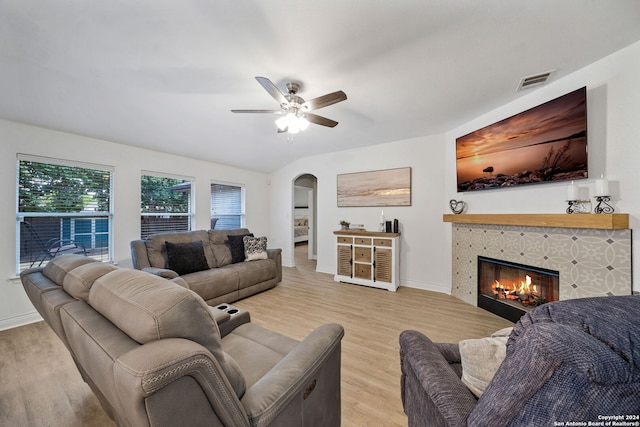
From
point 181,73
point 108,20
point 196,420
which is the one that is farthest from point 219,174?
point 196,420

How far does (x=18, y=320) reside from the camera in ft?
8.56

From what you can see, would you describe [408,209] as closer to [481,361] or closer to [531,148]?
[531,148]

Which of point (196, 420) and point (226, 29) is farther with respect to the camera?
point (226, 29)

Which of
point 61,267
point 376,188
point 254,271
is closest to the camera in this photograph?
point 61,267

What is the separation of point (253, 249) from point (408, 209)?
277 centimetres

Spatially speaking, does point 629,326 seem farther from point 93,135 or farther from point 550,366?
point 93,135

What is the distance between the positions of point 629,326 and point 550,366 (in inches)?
8.7

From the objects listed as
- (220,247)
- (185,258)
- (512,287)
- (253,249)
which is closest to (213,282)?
(185,258)

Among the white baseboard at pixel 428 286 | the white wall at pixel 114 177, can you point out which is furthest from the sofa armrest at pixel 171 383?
the white baseboard at pixel 428 286

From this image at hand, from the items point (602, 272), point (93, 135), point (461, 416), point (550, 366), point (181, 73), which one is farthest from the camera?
point (93, 135)

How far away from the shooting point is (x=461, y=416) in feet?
2.36

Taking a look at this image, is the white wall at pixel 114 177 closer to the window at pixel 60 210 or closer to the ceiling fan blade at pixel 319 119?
the window at pixel 60 210

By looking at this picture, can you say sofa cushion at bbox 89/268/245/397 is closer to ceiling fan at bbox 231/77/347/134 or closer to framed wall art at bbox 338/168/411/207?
ceiling fan at bbox 231/77/347/134

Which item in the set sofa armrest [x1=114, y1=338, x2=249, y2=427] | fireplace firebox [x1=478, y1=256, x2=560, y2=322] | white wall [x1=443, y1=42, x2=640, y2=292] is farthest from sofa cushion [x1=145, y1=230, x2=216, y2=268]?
white wall [x1=443, y1=42, x2=640, y2=292]
